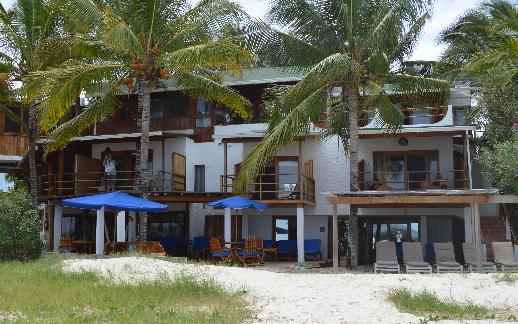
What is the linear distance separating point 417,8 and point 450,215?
8.49 meters

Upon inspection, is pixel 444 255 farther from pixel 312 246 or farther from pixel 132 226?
pixel 132 226

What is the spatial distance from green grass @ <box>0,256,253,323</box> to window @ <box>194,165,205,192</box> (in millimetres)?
13631

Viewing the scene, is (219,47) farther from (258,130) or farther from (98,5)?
(258,130)

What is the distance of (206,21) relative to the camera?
70.0 ft

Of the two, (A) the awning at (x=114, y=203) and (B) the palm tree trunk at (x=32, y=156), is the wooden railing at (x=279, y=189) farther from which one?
(B) the palm tree trunk at (x=32, y=156)

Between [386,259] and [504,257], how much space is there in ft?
11.3

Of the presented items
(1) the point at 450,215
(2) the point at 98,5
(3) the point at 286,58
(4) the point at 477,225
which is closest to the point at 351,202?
(4) the point at 477,225

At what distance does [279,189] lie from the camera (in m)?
25.8

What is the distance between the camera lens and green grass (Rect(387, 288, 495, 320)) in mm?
11047

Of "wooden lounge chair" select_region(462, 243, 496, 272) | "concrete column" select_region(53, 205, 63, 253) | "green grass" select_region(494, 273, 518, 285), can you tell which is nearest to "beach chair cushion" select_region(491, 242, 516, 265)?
"wooden lounge chair" select_region(462, 243, 496, 272)

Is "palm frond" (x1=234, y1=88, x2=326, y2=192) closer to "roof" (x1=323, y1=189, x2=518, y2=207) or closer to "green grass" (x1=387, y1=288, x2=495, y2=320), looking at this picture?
"roof" (x1=323, y1=189, x2=518, y2=207)

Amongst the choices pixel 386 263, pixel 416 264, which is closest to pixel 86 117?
pixel 386 263

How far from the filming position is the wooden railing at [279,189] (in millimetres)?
23930

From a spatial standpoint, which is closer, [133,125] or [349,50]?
[349,50]
